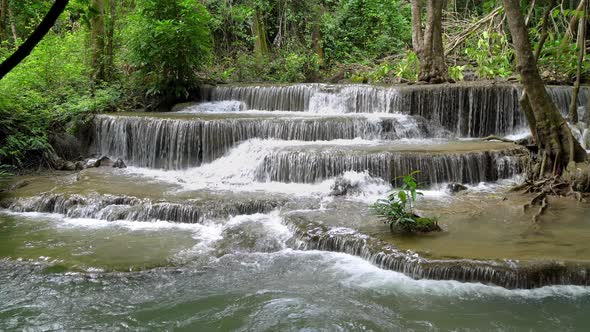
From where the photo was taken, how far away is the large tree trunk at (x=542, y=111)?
7.96 meters

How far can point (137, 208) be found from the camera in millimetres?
7816

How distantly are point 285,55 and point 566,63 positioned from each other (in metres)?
10.5

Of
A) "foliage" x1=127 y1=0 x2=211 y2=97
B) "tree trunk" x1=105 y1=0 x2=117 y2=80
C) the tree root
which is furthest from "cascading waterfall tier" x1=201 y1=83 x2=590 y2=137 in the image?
"tree trunk" x1=105 y1=0 x2=117 y2=80

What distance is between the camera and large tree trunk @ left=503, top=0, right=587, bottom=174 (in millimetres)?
7965

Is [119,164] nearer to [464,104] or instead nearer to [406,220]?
[406,220]

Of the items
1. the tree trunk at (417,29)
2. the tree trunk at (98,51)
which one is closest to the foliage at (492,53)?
the tree trunk at (417,29)

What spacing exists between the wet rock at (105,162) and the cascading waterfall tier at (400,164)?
12.9ft

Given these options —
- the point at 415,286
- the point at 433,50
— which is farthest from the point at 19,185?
the point at 433,50

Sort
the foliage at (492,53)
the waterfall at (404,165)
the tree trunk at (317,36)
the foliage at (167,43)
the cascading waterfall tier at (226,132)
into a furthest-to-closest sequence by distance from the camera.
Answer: the tree trunk at (317,36) → the foliage at (167,43) → the foliage at (492,53) → the cascading waterfall tier at (226,132) → the waterfall at (404,165)

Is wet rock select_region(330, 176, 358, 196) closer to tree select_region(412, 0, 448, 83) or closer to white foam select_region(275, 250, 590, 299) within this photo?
white foam select_region(275, 250, 590, 299)

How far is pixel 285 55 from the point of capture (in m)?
19.2

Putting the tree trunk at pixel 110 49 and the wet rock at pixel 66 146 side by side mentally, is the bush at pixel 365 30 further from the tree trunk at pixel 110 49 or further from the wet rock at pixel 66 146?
the wet rock at pixel 66 146

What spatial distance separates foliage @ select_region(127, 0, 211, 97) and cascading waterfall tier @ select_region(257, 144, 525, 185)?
5799 mm

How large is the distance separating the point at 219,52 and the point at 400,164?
13.2 meters
